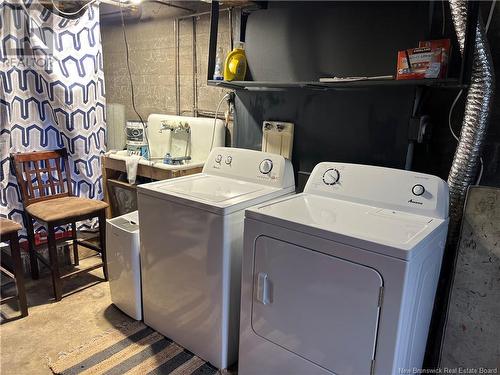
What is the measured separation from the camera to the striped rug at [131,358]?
1.82 meters

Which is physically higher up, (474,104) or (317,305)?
(474,104)

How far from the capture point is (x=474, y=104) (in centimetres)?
155

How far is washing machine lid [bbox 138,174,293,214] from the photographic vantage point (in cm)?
167

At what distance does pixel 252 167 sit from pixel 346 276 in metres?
0.99

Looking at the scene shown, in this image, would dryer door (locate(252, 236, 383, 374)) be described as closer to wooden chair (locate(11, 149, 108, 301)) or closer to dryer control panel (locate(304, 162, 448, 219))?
dryer control panel (locate(304, 162, 448, 219))

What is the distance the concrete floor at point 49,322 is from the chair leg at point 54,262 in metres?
0.07

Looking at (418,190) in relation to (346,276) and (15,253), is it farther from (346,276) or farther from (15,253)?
(15,253)

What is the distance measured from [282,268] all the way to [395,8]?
143 cm

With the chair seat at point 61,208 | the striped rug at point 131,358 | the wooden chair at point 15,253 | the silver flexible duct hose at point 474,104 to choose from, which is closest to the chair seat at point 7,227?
the wooden chair at point 15,253

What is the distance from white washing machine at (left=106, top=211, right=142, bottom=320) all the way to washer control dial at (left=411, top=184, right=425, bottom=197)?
4.94 feet

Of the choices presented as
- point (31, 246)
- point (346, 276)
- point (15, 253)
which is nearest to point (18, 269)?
point (15, 253)

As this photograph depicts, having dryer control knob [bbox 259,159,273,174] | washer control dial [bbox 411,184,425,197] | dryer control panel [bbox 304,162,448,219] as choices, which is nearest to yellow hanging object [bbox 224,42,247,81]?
dryer control knob [bbox 259,159,273,174]

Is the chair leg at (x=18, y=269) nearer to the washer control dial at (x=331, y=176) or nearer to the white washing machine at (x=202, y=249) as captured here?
A: the white washing machine at (x=202, y=249)

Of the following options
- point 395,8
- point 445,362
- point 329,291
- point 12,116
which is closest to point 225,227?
point 329,291
